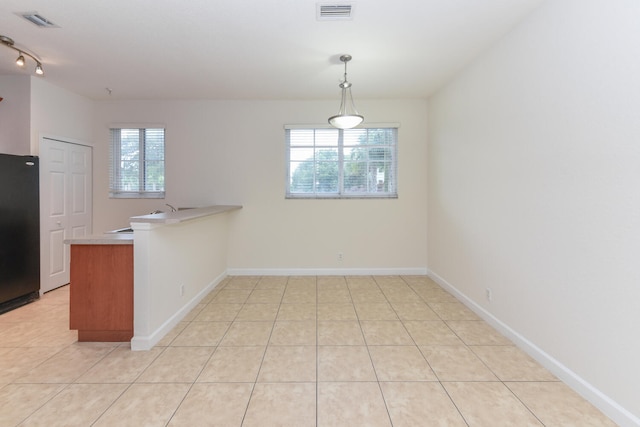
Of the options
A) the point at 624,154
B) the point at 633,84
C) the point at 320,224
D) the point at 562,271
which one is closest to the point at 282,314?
the point at 320,224

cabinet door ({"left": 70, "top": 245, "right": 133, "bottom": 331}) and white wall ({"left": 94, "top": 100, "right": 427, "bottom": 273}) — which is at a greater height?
white wall ({"left": 94, "top": 100, "right": 427, "bottom": 273})

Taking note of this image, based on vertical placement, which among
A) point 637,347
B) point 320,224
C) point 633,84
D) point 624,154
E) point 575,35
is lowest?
point 637,347

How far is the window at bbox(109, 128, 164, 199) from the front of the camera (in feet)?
15.5

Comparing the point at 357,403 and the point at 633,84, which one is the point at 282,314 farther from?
the point at 633,84

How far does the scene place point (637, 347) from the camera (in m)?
1.61

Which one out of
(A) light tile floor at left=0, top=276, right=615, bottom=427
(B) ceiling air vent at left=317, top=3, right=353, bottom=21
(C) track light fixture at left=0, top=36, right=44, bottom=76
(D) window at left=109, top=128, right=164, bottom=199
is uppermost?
(B) ceiling air vent at left=317, top=3, right=353, bottom=21

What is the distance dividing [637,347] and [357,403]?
154 cm

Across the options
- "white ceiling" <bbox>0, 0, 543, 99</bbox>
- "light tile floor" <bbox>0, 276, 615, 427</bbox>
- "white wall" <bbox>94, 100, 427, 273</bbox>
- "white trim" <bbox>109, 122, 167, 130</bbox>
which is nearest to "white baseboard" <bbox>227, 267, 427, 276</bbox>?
"white wall" <bbox>94, 100, 427, 273</bbox>

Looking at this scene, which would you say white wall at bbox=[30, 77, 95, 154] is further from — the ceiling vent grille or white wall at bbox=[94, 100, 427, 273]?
the ceiling vent grille

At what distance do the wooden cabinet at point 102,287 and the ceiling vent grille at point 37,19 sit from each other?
1.91 metres

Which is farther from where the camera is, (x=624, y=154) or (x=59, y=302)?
(x=59, y=302)

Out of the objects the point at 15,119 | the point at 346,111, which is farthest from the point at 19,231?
the point at 346,111

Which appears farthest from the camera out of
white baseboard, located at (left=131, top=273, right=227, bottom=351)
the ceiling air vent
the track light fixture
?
the track light fixture

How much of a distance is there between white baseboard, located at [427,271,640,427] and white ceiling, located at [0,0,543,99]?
265cm
